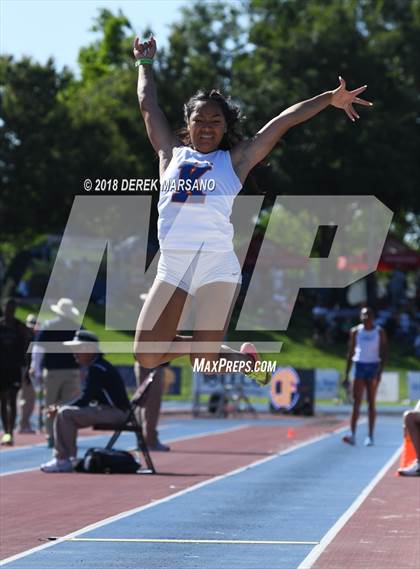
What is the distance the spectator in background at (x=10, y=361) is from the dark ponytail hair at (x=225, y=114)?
11690 millimetres

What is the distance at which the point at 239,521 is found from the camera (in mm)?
10180

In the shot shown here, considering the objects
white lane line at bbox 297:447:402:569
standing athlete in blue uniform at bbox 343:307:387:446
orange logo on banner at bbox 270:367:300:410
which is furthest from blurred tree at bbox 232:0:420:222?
white lane line at bbox 297:447:402:569

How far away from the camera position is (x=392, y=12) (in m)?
52.0

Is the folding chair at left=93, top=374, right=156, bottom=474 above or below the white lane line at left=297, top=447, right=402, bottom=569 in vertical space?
above

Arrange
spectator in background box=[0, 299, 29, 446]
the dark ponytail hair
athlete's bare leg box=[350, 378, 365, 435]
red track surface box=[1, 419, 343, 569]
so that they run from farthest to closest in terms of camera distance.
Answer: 1. spectator in background box=[0, 299, 29, 446]
2. athlete's bare leg box=[350, 378, 365, 435]
3. red track surface box=[1, 419, 343, 569]
4. the dark ponytail hair

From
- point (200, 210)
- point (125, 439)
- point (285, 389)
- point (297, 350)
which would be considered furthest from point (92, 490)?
point (297, 350)

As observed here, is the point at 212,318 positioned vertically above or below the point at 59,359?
below

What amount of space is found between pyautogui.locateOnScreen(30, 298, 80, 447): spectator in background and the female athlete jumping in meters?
11.4

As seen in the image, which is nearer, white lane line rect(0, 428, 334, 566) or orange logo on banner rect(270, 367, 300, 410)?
white lane line rect(0, 428, 334, 566)

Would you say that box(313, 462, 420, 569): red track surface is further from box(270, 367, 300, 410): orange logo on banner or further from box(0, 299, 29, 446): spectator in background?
box(270, 367, 300, 410): orange logo on banner

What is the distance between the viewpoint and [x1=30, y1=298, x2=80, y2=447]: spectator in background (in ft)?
58.4

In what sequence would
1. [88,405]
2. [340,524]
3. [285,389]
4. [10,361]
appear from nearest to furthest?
[340,524] → [88,405] → [10,361] → [285,389]

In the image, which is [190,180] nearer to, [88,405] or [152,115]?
[152,115]

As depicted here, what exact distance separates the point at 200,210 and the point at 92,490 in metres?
6.59
